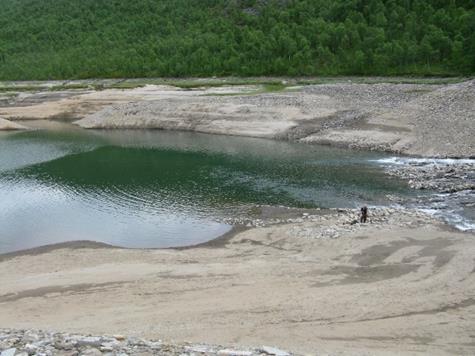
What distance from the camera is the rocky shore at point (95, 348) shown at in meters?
12.9

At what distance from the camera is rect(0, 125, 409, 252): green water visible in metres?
31.2

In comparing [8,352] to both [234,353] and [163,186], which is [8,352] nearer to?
[234,353]

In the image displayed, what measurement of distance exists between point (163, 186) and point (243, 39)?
6594 cm

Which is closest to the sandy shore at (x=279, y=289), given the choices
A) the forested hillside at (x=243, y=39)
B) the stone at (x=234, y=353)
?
the stone at (x=234, y=353)

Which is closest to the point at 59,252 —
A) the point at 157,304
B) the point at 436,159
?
the point at 157,304

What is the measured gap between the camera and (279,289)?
68.3 ft

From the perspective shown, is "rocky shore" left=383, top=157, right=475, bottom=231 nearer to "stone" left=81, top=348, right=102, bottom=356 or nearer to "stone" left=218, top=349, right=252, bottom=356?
"stone" left=218, top=349, right=252, bottom=356

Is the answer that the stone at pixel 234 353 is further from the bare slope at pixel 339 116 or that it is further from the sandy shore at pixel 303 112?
the bare slope at pixel 339 116

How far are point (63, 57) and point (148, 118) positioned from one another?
5494 cm

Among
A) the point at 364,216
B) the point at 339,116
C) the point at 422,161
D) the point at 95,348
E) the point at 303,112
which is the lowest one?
the point at 364,216

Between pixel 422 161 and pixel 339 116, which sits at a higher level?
pixel 339 116

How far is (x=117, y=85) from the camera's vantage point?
298 ft

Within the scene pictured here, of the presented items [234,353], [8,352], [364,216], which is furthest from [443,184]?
[8,352]

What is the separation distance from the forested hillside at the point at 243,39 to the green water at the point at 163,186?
3409 cm
